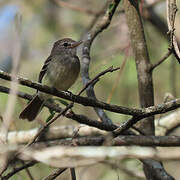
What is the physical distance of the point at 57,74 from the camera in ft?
14.3

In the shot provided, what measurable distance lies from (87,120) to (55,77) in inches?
51.3

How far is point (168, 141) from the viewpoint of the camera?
3104 millimetres

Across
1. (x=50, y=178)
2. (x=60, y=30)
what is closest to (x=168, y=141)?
(x=50, y=178)

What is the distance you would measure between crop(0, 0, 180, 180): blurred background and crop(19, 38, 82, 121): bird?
0.14m

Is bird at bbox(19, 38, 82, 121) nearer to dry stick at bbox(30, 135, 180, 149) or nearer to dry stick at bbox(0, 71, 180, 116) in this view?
dry stick at bbox(30, 135, 180, 149)

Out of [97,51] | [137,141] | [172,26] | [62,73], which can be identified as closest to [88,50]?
[62,73]

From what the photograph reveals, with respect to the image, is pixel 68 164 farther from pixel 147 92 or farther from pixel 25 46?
pixel 25 46

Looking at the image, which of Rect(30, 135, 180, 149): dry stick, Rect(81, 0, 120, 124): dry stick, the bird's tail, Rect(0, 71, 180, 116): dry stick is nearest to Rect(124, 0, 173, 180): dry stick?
Rect(81, 0, 120, 124): dry stick

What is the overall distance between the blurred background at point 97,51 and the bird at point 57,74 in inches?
5.5

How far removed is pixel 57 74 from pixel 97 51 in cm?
265

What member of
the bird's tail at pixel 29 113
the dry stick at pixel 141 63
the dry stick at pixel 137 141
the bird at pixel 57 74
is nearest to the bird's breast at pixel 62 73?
the bird at pixel 57 74

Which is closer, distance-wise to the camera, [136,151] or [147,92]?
[136,151]

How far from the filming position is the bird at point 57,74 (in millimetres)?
4305

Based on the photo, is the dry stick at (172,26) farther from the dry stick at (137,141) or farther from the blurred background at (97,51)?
the blurred background at (97,51)
